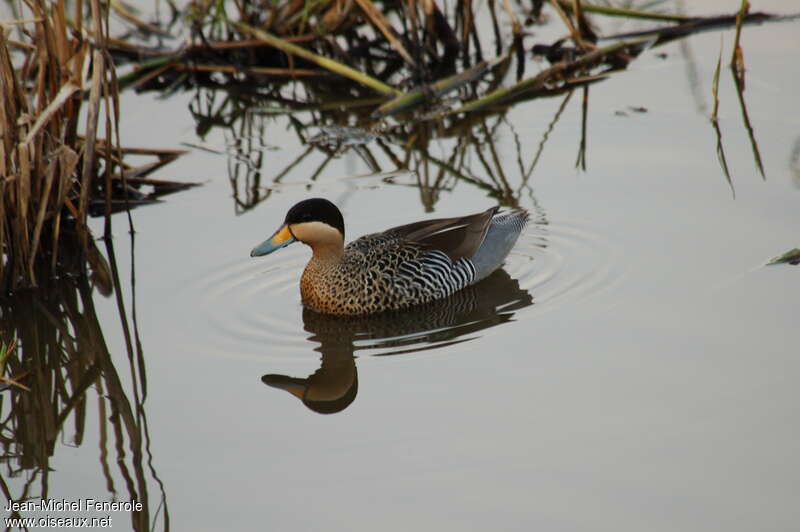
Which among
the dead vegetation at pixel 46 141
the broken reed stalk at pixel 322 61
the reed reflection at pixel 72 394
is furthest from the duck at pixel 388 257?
the broken reed stalk at pixel 322 61

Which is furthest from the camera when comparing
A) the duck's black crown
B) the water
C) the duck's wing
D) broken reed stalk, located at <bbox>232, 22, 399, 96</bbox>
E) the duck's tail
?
broken reed stalk, located at <bbox>232, 22, 399, 96</bbox>

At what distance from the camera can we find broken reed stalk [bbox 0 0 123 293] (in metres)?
7.42

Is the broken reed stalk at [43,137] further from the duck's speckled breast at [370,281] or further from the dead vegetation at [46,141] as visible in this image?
the duck's speckled breast at [370,281]

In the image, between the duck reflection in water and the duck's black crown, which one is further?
the duck's black crown

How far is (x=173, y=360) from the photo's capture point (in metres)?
7.08

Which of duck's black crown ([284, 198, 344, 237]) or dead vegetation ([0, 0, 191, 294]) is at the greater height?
dead vegetation ([0, 0, 191, 294])

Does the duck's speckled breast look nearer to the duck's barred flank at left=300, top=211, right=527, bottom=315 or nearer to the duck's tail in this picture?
the duck's barred flank at left=300, top=211, right=527, bottom=315

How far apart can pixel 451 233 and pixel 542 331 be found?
1311mm

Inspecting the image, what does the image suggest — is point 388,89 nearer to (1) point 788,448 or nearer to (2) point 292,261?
(2) point 292,261

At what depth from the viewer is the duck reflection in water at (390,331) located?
22.2 ft

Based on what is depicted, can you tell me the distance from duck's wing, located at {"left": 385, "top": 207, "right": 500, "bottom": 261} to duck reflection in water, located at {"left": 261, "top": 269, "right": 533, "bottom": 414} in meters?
0.32

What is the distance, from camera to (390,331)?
25.0 ft

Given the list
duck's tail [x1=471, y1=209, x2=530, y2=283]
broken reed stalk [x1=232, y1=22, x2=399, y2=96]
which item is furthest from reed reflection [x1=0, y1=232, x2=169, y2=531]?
broken reed stalk [x1=232, y1=22, x2=399, y2=96]

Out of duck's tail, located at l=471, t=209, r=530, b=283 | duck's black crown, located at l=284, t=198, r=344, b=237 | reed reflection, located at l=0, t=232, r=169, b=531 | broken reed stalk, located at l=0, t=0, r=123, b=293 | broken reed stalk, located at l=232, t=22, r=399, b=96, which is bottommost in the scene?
reed reflection, located at l=0, t=232, r=169, b=531
